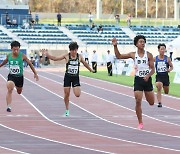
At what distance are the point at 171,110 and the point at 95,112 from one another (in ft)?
7.46

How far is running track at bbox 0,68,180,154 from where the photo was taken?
13852 mm

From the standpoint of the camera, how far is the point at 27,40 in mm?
74938

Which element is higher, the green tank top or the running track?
the green tank top

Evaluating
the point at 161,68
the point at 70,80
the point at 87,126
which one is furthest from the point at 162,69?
the point at 87,126

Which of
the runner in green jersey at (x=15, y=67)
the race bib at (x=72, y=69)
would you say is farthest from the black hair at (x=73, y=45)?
the runner in green jersey at (x=15, y=67)

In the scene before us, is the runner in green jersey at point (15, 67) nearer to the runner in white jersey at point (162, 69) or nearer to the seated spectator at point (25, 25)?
the runner in white jersey at point (162, 69)

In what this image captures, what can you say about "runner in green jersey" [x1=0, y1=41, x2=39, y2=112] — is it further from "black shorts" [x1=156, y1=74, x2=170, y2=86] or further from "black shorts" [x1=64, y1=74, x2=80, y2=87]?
"black shorts" [x1=156, y1=74, x2=170, y2=86]

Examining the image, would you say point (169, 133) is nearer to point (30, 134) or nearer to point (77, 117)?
point (30, 134)

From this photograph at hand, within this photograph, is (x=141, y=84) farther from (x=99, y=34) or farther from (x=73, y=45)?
(x=99, y=34)

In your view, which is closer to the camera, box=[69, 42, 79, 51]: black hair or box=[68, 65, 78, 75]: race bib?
box=[69, 42, 79, 51]: black hair

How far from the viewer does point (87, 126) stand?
17844 mm

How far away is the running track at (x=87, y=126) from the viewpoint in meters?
13.9

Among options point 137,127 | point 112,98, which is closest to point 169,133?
point 137,127

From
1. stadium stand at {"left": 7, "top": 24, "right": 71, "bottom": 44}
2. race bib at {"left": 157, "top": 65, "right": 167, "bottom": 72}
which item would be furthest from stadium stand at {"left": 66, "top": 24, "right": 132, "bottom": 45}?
race bib at {"left": 157, "top": 65, "right": 167, "bottom": 72}
